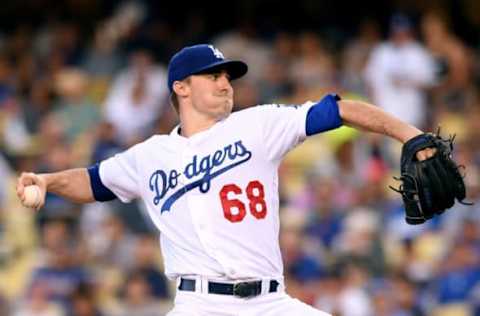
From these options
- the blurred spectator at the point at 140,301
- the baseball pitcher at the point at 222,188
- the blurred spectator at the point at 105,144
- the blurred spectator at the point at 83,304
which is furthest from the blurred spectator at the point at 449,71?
the baseball pitcher at the point at 222,188

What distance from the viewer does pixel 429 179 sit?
21.0 ft

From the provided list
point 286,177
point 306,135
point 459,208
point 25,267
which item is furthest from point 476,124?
point 306,135

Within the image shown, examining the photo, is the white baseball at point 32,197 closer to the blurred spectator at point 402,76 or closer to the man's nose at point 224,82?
the man's nose at point 224,82

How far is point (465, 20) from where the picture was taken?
1569 cm

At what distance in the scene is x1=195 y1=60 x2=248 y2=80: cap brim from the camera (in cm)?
703

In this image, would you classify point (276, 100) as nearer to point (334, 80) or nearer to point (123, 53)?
point (334, 80)

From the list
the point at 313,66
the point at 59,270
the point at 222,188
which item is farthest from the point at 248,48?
the point at 222,188

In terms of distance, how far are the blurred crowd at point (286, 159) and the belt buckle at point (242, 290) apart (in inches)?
172

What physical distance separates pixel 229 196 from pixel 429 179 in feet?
3.35

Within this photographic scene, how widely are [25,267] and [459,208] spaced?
398 cm

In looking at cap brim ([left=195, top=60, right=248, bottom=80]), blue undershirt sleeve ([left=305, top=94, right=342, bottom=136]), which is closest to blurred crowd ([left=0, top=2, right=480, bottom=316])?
cap brim ([left=195, top=60, right=248, bottom=80])

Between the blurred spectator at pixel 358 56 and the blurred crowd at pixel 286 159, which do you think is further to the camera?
the blurred spectator at pixel 358 56

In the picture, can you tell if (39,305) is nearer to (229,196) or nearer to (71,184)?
(71,184)

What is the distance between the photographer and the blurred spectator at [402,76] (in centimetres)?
1351
